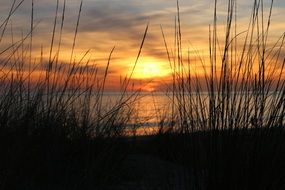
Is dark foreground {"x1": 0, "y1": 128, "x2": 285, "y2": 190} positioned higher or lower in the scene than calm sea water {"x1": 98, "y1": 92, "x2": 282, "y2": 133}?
lower

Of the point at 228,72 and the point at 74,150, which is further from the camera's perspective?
the point at 74,150

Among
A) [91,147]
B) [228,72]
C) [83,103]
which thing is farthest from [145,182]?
[228,72]

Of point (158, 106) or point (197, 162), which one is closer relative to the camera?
point (197, 162)

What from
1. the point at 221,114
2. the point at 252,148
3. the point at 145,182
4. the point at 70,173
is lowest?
the point at 145,182

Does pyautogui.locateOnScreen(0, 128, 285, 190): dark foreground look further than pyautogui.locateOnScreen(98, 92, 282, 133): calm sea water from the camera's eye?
No

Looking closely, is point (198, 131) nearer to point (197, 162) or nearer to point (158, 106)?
point (197, 162)

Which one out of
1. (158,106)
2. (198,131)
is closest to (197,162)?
(198,131)

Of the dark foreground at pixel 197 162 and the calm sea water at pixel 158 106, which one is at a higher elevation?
the calm sea water at pixel 158 106

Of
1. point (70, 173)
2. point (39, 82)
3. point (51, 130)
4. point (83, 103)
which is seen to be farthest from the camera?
point (83, 103)

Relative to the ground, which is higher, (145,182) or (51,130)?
(51,130)

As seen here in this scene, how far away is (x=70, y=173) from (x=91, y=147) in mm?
644

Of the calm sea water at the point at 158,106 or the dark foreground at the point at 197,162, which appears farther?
the calm sea water at the point at 158,106

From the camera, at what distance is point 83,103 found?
3859mm

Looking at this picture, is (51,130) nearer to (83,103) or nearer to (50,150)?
(50,150)
